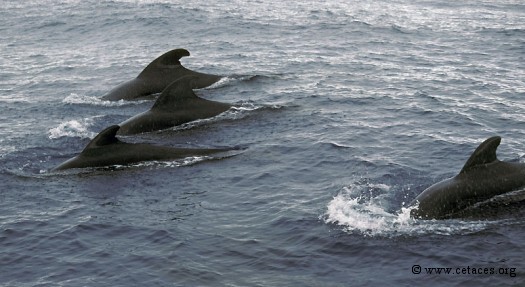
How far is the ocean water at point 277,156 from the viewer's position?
626 inches

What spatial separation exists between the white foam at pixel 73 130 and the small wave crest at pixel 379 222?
30.5 feet

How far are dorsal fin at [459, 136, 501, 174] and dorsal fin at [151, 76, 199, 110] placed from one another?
33.1ft

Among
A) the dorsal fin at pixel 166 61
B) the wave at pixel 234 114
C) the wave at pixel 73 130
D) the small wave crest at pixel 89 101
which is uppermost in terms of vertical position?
the dorsal fin at pixel 166 61

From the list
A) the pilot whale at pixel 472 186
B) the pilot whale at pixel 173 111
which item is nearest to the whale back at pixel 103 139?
the pilot whale at pixel 173 111

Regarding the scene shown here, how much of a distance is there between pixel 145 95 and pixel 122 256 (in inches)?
527

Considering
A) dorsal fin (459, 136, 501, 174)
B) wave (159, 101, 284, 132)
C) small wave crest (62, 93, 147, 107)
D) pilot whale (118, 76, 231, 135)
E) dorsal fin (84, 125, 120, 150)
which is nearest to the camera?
dorsal fin (459, 136, 501, 174)

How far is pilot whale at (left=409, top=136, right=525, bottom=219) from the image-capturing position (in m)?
17.3

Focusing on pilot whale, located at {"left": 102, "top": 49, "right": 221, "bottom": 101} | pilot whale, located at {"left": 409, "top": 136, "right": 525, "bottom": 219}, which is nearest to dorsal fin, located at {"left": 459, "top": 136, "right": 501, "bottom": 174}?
pilot whale, located at {"left": 409, "top": 136, "right": 525, "bottom": 219}

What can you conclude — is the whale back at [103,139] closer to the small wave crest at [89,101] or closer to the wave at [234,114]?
the wave at [234,114]

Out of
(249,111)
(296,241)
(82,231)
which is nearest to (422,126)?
(249,111)

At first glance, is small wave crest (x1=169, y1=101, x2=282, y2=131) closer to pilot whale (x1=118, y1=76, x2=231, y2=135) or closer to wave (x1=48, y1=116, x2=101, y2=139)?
pilot whale (x1=118, y1=76, x2=231, y2=135)

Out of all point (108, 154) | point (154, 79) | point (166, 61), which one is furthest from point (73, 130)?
point (166, 61)

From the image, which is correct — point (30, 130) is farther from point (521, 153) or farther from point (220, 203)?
point (521, 153)

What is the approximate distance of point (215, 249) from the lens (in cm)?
1656
